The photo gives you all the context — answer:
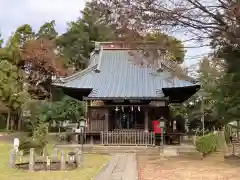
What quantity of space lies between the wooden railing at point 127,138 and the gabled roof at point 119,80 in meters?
1.94

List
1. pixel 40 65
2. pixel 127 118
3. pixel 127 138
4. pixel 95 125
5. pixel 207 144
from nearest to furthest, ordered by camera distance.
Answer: pixel 207 144 → pixel 127 138 → pixel 95 125 → pixel 127 118 → pixel 40 65

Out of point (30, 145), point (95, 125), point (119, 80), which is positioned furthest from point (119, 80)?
point (30, 145)

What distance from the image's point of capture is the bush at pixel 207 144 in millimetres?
14898

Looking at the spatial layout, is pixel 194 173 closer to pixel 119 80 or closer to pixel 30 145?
pixel 30 145

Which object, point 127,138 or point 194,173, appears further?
point 127,138

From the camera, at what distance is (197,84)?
20.6 meters

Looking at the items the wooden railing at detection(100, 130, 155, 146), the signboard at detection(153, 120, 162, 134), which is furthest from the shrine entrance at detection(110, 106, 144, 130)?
the wooden railing at detection(100, 130, 155, 146)

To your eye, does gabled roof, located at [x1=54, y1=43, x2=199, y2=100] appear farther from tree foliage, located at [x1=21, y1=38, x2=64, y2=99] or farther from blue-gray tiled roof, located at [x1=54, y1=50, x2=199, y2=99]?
tree foliage, located at [x1=21, y1=38, x2=64, y2=99]

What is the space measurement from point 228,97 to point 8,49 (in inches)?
1127

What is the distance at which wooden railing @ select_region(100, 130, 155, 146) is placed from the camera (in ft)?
65.8

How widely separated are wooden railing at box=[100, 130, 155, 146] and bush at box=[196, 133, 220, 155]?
5056 mm

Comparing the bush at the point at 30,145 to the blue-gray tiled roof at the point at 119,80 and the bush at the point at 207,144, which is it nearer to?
the bush at the point at 207,144

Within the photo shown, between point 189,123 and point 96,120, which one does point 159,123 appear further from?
point 189,123

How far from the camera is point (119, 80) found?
23.0 m
